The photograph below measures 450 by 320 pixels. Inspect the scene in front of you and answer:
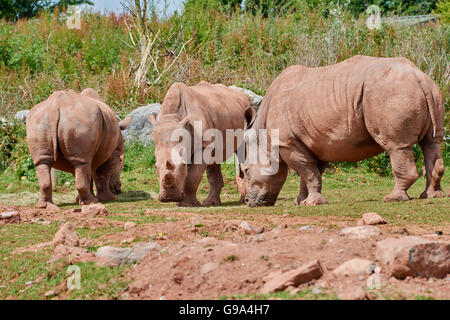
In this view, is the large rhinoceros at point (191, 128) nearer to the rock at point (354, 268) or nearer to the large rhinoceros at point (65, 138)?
the large rhinoceros at point (65, 138)

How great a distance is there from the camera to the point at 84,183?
1216cm

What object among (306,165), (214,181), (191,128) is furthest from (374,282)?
(214,181)

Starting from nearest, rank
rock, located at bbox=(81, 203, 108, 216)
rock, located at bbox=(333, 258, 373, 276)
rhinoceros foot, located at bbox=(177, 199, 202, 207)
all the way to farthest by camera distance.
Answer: rock, located at bbox=(333, 258, 373, 276), rock, located at bbox=(81, 203, 108, 216), rhinoceros foot, located at bbox=(177, 199, 202, 207)

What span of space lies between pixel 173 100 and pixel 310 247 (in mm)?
6053

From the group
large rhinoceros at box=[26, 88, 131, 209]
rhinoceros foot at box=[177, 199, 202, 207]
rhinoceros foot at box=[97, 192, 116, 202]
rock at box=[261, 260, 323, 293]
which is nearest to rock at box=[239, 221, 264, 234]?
rock at box=[261, 260, 323, 293]

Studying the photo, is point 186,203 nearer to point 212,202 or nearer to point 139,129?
point 212,202

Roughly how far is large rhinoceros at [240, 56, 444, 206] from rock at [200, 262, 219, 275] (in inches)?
184

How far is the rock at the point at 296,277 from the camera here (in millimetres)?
5070

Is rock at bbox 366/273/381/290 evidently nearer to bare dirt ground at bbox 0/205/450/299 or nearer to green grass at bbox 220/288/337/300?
bare dirt ground at bbox 0/205/450/299

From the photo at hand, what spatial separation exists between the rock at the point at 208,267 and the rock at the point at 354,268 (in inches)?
35.2

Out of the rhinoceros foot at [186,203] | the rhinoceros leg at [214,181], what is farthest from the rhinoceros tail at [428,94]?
the rhinoceros leg at [214,181]

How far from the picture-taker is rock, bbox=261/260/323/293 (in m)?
5.07

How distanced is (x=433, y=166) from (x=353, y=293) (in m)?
5.57

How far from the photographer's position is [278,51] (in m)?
22.6
